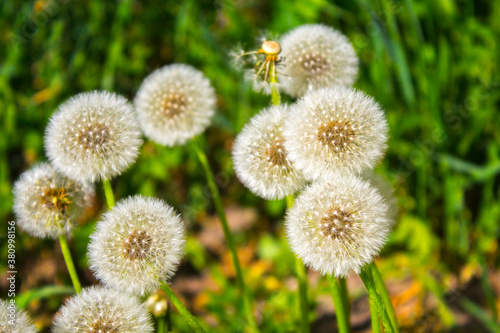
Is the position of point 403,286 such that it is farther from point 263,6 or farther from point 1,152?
point 1,152

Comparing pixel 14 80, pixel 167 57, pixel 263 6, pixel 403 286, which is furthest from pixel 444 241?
pixel 14 80

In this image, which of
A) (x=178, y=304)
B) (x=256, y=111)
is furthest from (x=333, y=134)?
(x=256, y=111)

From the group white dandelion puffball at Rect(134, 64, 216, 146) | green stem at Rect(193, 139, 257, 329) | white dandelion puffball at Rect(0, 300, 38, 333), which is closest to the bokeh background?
green stem at Rect(193, 139, 257, 329)

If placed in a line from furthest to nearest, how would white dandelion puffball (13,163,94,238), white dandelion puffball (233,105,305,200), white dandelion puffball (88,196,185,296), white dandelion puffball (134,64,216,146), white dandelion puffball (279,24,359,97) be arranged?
white dandelion puffball (134,64,216,146) → white dandelion puffball (279,24,359,97) → white dandelion puffball (13,163,94,238) → white dandelion puffball (233,105,305,200) → white dandelion puffball (88,196,185,296)

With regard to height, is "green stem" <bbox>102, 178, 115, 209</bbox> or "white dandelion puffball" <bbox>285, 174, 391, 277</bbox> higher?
"white dandelion puffball" <bbox>285, 174, 391, 277</bbox>

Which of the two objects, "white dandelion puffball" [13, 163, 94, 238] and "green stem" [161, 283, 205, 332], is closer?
"green stem" [161, 283, 205, 332]

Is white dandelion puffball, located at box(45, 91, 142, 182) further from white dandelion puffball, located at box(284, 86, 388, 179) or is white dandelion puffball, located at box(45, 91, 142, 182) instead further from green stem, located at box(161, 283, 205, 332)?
white dandelion puffball, located at box(284, 86, 388, 179)

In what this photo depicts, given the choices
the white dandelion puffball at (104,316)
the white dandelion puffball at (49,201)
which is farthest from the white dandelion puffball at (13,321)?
the white dandelion puffball at (49,201)
